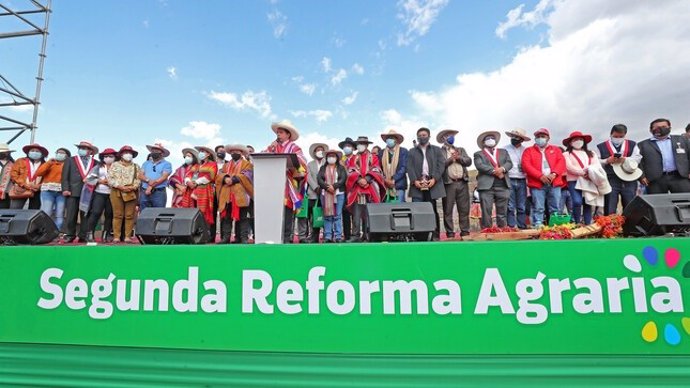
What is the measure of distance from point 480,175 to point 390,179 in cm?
138

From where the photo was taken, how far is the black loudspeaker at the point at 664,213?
2102mm

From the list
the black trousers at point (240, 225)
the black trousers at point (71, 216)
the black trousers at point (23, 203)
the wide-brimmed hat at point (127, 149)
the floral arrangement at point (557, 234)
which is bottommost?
the floral arrangement at point (557, 234)

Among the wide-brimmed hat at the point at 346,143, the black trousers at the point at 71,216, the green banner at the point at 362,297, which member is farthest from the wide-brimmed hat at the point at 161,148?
the green banner at the point at 362,297

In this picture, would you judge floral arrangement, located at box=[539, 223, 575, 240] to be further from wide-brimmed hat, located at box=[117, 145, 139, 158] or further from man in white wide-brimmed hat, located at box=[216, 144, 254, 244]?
wide-brimmed hat, located at box=[117, 145, 139, 158]

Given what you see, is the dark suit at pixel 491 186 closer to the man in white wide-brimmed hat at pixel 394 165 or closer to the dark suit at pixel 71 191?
the man in white wide-brimmed hat at pixel 394 165

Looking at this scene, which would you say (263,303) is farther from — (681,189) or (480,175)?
(681,189)

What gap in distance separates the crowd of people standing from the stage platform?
10.4 ft

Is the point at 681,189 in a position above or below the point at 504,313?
above

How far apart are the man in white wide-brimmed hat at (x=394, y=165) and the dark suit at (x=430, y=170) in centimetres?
31

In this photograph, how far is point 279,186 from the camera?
3129 millimetres

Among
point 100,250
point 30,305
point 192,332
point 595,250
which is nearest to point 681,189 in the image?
point 595,250

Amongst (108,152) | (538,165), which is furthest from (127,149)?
(538,165)

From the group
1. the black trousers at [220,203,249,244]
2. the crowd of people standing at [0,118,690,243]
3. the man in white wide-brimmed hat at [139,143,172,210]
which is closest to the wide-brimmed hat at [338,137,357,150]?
the crowd of people standing at [0,118,690,243]

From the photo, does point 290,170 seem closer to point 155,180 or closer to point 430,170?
point 430,170
